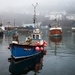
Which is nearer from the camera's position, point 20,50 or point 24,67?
point 24,67

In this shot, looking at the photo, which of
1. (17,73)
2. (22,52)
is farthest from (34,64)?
(17,73)

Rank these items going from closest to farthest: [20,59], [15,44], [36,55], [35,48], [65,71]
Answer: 1. [65,71]
2. [15,44]
3. [20,59]
4. [35,48]
5. [36,55]

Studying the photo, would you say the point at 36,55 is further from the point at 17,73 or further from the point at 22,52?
the point at 17,73

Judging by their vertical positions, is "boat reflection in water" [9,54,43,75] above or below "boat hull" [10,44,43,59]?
below

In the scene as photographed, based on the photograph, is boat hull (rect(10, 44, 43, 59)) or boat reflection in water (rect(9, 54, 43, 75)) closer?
boat reflection in water (rect(9, 54, 43, 75))

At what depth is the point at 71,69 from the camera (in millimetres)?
24875

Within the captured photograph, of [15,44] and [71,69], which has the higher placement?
[15,44]

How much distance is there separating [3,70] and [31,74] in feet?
11.4

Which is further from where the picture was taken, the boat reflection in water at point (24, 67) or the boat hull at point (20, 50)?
the boat hull at point (20, 50)

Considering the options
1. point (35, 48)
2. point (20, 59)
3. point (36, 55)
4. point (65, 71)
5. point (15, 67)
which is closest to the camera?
point (65, 71)

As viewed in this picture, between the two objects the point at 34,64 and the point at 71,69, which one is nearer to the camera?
the point at 71,69

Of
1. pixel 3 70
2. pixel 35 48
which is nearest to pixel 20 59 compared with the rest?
pixel 35 48

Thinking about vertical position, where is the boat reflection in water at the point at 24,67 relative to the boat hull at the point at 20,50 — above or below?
below

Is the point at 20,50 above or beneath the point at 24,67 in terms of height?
above
